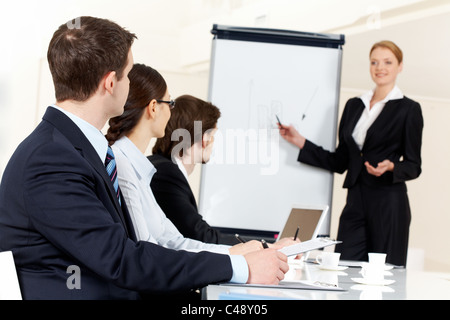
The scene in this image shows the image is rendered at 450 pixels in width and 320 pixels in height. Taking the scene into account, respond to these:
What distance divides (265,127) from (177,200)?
1323 millimetres

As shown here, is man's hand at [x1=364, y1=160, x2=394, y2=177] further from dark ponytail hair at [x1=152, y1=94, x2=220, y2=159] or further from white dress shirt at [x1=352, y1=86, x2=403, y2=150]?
dark ponytail hair at [x1=152, y1=94, x2=220, y2=159]

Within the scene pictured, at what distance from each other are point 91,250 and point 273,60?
2687 mm

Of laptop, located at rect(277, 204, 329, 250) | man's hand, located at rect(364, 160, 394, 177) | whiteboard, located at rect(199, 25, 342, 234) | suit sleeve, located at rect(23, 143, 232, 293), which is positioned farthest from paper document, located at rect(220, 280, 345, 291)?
whiteboard, located at rect(199, 25, 342, 234)

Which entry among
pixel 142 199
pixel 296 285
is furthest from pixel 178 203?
pixel 296 285

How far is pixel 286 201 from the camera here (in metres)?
3.56

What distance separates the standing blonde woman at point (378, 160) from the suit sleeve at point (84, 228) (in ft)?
7.67

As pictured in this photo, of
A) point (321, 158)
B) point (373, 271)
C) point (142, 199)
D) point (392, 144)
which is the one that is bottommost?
point (373, 271)

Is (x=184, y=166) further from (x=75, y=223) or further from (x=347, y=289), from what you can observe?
(x=75, y=223)

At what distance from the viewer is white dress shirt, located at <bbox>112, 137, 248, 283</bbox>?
1785mm

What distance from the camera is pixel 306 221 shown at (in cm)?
237

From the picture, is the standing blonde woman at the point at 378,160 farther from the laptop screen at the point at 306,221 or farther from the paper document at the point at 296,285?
the paper document at the point at 296,285

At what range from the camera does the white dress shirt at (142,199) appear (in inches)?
70.3

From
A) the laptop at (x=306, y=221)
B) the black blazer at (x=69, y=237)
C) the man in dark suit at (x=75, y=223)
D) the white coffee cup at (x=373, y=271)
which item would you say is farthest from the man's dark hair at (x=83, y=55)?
the laptop at (x=306, y=221)
